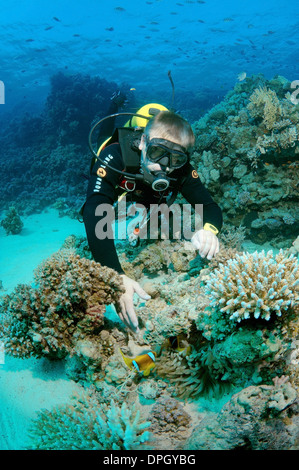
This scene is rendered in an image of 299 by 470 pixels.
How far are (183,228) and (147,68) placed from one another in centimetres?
4511

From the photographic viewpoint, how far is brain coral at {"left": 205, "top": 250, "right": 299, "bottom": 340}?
7.08 feet

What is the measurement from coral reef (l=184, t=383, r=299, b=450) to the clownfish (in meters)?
0.80

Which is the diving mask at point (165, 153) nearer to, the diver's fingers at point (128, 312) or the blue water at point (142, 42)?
the diver's fingers at point (128, 312)

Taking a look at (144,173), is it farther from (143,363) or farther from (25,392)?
(25,392)

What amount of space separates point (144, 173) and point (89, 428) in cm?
282

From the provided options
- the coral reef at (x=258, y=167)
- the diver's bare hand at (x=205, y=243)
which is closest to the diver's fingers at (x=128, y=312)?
the diver's bare hand at (x=205, y=243)

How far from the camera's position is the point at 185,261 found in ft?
13.1

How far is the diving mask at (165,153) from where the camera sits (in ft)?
9.85

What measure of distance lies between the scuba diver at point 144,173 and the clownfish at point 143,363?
68 cm

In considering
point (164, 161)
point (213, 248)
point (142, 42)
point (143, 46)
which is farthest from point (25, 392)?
point (142, 42)

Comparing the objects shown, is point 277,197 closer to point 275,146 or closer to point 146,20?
point 275,146

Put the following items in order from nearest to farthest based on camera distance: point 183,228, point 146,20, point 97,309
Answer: point 97,309, point 183,228, point 146,20

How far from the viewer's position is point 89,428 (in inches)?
89.0
